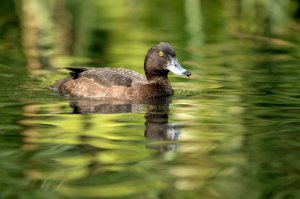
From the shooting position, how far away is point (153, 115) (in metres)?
9.36

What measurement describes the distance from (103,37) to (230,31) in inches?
108

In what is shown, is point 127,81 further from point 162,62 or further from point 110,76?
point 162,62

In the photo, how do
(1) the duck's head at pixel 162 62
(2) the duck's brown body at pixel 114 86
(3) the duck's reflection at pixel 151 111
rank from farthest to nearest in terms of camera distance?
(1) the duck's head at pixel 162 62 < (2) the duck's brown body at pixel 114 86 < (3) the duck's reflection at pixel 151 111

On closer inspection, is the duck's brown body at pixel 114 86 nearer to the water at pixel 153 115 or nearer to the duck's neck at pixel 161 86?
the duck's neck at pixel 161 86

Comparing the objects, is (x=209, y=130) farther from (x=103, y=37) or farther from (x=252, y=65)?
(x=103, y=37)

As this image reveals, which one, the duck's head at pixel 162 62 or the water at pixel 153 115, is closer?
the water at pixel 153 115

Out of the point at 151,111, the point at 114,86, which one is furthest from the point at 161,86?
the point at 151,111

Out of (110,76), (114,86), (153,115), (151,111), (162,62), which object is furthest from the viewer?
(162,62)

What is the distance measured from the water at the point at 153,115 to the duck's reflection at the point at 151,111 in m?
0.01

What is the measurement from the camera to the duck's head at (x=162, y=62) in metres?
11.2

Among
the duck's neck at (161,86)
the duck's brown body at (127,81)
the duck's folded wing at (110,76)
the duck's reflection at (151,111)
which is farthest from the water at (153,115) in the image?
the duck's folded wing at (110,76)

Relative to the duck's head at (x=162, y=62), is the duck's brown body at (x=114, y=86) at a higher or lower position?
lower

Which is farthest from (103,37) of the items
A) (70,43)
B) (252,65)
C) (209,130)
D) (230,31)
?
(209,130)

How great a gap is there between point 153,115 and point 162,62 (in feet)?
6.54
